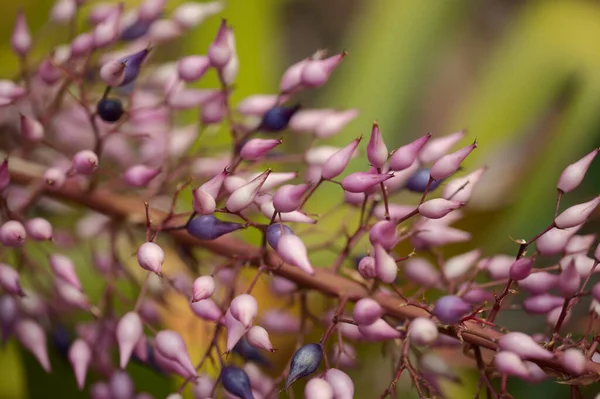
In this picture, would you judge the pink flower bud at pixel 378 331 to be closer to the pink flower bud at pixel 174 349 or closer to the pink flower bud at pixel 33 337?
the pink flower bud at pixel 174 349

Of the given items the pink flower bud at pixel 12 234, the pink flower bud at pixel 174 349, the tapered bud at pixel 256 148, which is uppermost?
the tapered bud at pixel 256 148

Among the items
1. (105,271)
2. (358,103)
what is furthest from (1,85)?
(358,103)

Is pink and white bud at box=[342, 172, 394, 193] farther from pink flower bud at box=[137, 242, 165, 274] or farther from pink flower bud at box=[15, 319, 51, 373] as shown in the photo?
pink flower bud at box=[15, 319, 51, 373]

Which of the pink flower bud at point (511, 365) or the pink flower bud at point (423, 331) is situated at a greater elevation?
the pink flower bud at point (511, 365)

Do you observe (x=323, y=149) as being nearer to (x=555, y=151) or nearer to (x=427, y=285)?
(x=427, y=285)

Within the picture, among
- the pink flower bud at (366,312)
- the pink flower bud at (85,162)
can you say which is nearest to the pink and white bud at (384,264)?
the pink flower bud at (366,312)

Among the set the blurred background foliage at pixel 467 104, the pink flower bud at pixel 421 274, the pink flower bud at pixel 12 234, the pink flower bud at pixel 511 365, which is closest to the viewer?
the pink flower bud at pixel 511 365

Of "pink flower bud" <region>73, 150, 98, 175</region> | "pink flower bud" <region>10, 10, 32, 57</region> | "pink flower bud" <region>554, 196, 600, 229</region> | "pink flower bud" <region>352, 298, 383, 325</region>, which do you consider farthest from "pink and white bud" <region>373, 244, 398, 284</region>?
"pink flower bud" <region>10, 10, 32, 57</region>
